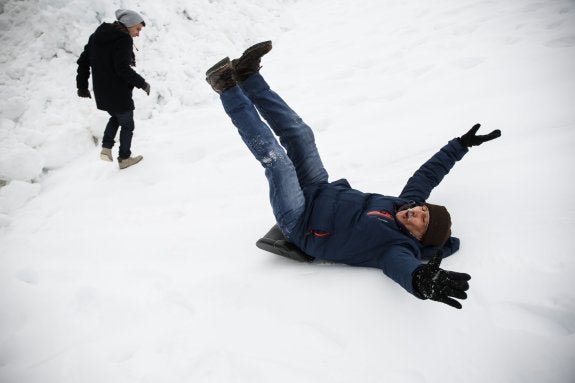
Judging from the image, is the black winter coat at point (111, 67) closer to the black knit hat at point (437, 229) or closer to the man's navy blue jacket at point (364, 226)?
the man's navy blue jacket at point (364, 226)

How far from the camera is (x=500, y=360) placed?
1.42m

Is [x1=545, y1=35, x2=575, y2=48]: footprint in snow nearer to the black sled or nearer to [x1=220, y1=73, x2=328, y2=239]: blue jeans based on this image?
[x1=220, y1=73, x2=328, y2=239]: blue jeans

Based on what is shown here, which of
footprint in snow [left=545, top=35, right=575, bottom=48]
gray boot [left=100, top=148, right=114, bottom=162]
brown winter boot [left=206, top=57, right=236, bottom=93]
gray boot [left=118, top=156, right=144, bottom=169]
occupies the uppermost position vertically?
footprint in snow [left=545, top=35, right=575, bottom=48]

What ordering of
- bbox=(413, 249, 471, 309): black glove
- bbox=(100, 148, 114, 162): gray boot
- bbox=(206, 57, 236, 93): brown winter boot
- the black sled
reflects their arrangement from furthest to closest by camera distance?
bbox=(100, 148, 114, 162): gray boot → the black sled → bbox=(206, 57, 236, 93): brown winter boot → bbox=(413, 249, 471, 309): black glove

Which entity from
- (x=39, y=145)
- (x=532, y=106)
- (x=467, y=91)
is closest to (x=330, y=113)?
(x=467, y=91)

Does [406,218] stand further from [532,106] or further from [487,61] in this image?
[487,61]

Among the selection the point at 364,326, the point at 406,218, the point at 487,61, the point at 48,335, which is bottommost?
the point at 48,335

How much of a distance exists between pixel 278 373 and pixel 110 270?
1.58 metres

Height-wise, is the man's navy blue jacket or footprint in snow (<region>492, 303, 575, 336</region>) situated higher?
the man's navy blue jacket

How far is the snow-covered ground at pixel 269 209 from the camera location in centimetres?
159

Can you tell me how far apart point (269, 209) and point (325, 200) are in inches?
30.9

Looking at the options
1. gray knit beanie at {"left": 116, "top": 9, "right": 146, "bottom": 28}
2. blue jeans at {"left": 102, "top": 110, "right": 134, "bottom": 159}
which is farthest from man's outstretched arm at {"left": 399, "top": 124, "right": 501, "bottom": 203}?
gray knit beanie at {"left": 116, "top": 9, "right": 146, "bottom": 28}

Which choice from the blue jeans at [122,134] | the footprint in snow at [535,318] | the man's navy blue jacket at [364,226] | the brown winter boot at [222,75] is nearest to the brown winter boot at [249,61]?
the brown winter boot at [222,75]

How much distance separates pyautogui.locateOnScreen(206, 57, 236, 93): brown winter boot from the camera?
2.04 metres
